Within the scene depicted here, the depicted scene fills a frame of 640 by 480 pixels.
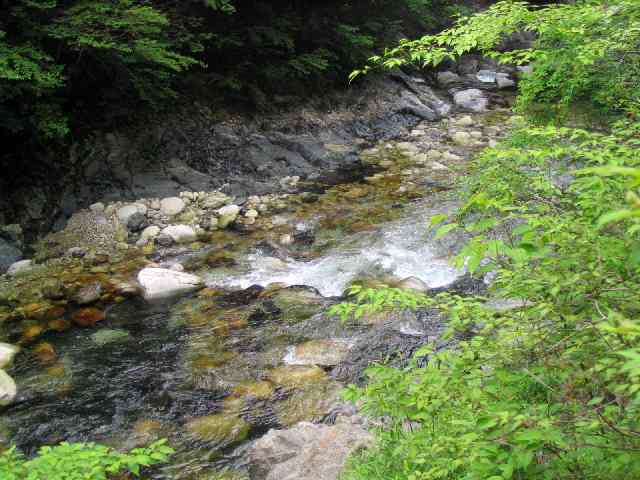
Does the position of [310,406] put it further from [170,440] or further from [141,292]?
[141,292]

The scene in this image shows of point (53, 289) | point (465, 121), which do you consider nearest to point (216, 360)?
point (53, 289)

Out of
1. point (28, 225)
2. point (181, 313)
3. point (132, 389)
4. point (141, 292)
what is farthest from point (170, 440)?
point (28, 225)

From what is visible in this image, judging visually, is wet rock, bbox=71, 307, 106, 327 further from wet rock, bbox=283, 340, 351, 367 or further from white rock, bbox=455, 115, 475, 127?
white rock, bbox=455, 115, 475, 127

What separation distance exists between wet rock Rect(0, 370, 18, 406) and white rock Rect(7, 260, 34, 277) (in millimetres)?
2475

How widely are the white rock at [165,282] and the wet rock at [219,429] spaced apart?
7.97 feet

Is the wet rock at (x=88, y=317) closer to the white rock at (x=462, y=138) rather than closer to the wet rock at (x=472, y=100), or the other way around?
the white rock at (x=462, y=138)

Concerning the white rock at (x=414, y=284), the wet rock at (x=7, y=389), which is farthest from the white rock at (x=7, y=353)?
the white rock at (x=414, y=284)

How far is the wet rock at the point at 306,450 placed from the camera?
11.2 ft

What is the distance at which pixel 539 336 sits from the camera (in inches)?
75.1

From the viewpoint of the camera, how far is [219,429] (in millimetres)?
4348

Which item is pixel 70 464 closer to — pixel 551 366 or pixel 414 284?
pixel 551 366

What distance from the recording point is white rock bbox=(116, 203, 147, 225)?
27.2 ft

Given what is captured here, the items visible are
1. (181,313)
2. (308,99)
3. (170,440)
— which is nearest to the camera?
(170,440)

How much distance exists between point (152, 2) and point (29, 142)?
140 inches
